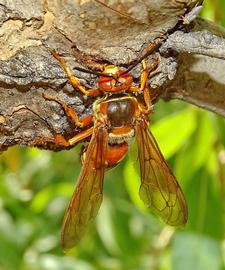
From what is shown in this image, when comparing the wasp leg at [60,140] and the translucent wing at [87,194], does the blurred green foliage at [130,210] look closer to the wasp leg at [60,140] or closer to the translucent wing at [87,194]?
the translucent wing at [87,194]

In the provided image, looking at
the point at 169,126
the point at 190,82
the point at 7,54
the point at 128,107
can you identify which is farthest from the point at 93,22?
the point at 169,126

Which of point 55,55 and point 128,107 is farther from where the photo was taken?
point 128,107

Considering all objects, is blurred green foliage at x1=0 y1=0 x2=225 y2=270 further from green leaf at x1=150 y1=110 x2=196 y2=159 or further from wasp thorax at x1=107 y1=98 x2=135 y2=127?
wasp thorax at x1=107 y1=98 x2=135 y2=127

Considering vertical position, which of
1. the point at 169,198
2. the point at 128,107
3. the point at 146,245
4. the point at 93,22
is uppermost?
the point at 93,22

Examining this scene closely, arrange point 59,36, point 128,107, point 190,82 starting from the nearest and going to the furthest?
point 59,36, point 190,82, point 128,107

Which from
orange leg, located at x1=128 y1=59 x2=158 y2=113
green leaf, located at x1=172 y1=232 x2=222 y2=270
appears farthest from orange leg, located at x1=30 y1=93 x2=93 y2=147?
green leaf, located at x1=172 y1=232 x2=222 y2=270

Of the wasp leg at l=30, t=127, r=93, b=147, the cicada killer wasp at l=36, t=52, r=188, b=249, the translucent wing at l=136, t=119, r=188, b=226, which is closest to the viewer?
the wasp leg at l=30, t=127, r=93, b=147

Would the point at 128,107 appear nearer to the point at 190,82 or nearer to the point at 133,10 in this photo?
the point at 190,82
